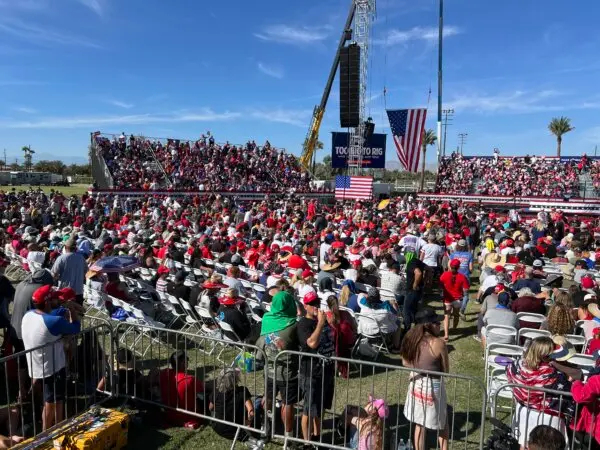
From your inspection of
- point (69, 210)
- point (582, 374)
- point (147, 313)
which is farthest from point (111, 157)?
point (582, 374)

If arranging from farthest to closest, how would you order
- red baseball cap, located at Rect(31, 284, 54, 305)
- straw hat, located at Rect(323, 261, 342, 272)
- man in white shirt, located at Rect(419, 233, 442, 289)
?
man in white shirt, located at Rect(419, 233, 442, 289)
straw hat, located at Rect(323, 261, 342, 272)
red baseball cap, located at Rect(31, 284, 54, 305)

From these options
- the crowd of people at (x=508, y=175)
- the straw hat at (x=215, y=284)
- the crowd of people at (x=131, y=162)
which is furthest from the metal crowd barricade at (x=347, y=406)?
the crowd of people at (x=508, y=175)

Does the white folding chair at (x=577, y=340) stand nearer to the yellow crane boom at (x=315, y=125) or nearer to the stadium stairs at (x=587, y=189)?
the stadium stairs at (x=587, y=189)

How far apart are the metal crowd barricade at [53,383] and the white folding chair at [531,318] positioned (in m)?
5.81

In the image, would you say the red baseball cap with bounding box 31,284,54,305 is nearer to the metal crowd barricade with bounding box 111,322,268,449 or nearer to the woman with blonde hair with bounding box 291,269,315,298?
the metal crowd barricade with bounding box 111,322,268,449

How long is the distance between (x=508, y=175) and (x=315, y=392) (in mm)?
42990

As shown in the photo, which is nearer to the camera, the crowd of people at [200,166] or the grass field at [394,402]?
the grass field at [394,402]

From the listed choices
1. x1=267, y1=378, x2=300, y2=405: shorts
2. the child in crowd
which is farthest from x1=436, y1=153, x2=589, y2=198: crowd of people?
x1=267, y1=378, x2=300, y2=405: shorts

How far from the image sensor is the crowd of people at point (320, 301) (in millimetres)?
4273

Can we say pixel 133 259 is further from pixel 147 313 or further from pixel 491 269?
pixel 491 269

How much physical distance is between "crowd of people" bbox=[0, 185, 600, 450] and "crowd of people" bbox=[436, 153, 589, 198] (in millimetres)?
24562

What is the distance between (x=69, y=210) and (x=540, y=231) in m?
20.3

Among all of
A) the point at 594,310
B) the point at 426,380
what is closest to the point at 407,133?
the point at 594,310

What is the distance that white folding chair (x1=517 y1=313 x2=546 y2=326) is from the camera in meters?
6.72
